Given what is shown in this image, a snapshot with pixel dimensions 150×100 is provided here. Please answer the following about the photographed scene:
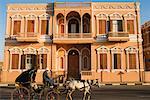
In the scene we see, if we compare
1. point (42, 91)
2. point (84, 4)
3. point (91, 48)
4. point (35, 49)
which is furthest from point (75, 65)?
point (42, 91)

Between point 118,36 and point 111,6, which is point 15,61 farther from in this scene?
point 111,6

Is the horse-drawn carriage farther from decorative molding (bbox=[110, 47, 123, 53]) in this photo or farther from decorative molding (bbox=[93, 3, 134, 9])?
decorative molding (bbox=[93, 3, 134, 9])

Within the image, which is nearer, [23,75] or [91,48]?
[23,75]

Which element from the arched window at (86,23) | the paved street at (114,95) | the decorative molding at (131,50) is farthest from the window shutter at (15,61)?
the decorative molding at (131,50)

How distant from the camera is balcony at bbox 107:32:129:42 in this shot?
3300 cm

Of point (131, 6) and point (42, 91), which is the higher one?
point (131, 6)

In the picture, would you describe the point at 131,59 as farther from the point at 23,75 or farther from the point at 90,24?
the point at 23,75

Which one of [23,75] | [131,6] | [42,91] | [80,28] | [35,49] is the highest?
[131,6]

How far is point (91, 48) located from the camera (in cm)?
3378

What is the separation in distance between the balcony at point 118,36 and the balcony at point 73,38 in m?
2.61

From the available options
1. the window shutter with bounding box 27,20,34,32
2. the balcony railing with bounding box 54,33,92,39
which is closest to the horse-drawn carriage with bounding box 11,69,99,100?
the balcony railing with bounding box 54,33,92,39

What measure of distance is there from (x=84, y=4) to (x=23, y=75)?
919 inches

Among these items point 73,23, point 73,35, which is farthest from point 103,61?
point 73,23

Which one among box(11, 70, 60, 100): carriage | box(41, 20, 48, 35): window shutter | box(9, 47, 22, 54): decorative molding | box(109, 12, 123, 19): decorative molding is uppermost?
box(109, 12, 123, 19): decorative molding
